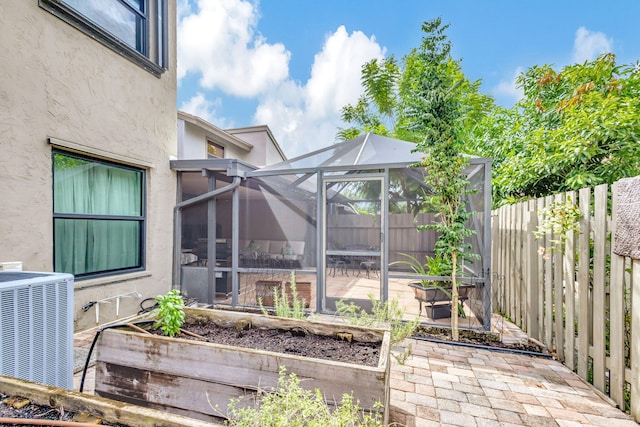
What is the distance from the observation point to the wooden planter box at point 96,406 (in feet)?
3.72

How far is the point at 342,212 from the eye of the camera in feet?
15.1

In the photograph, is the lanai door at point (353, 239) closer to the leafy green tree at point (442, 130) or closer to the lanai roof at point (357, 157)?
the lanai roof at point (357, 157)

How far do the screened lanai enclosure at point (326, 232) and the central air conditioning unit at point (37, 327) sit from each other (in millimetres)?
2949

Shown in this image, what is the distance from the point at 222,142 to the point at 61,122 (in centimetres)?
576

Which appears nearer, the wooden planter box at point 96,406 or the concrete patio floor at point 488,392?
the wooden planter box at point 96,406

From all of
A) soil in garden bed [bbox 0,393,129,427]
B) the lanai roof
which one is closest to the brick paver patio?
soil in garden bed [bbox 0,393,129,427]

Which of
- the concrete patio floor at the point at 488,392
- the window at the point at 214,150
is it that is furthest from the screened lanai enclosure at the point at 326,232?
the window at the point at 214,150

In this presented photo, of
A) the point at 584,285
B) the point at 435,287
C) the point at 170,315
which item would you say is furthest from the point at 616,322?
the point at 170,315

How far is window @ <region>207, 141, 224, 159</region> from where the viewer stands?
850cm

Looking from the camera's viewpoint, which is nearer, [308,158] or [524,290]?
[524,290]

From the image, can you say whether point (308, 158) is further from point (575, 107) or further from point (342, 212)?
point (575, 107)

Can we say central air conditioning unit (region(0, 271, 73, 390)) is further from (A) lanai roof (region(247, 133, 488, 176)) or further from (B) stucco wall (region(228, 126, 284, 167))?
(B) stucco wall (region(228, 126, 284, 167))

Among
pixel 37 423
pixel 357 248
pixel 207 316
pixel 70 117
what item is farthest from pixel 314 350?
pixel 70 117

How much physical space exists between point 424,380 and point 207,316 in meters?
2.04
